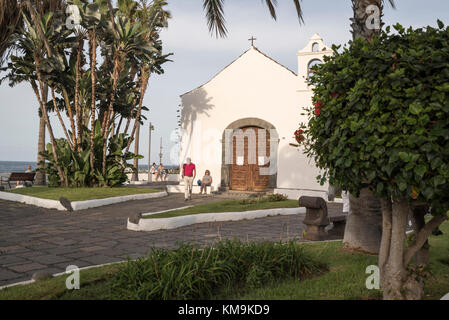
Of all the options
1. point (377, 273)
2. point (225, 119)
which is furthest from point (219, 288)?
point (225, 119)

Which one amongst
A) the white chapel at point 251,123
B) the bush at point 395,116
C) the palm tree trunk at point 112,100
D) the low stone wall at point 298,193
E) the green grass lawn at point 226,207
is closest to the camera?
the bush at point 395,116

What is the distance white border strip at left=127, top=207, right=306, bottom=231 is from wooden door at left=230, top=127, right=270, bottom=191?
6.58 metres

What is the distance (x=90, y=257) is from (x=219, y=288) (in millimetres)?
2652

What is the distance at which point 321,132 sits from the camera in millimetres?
3883

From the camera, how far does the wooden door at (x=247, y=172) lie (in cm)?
1839


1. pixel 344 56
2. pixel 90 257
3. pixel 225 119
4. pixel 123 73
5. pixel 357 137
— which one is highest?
pixel 123 73

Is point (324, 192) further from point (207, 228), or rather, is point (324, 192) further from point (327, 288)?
point (327, 288)

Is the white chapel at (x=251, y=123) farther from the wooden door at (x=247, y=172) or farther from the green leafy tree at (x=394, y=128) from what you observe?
the green leafy tree at (x=394, y=128)

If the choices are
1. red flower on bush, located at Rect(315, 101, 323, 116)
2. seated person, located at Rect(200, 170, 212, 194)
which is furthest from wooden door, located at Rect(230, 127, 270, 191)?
red flower on bush, located at Rect(315, 101, 323, 116)

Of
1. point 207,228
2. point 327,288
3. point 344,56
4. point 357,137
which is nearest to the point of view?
point 357,137

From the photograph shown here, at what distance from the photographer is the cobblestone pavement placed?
5.73 meters

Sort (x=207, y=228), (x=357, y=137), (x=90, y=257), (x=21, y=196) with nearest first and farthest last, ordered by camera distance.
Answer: (x=357, y=137), (x=90, y=257), (x=207, y=228), (x=21, y=196)

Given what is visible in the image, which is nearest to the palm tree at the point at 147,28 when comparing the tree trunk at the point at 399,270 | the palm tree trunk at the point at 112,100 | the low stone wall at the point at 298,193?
the palm tree trunk at the point at 112,100

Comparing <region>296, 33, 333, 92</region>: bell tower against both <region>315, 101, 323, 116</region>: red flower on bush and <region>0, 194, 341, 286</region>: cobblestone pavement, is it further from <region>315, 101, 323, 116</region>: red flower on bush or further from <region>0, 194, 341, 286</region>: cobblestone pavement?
<region>315, 101, 323, 116</region>: red flower on bush
